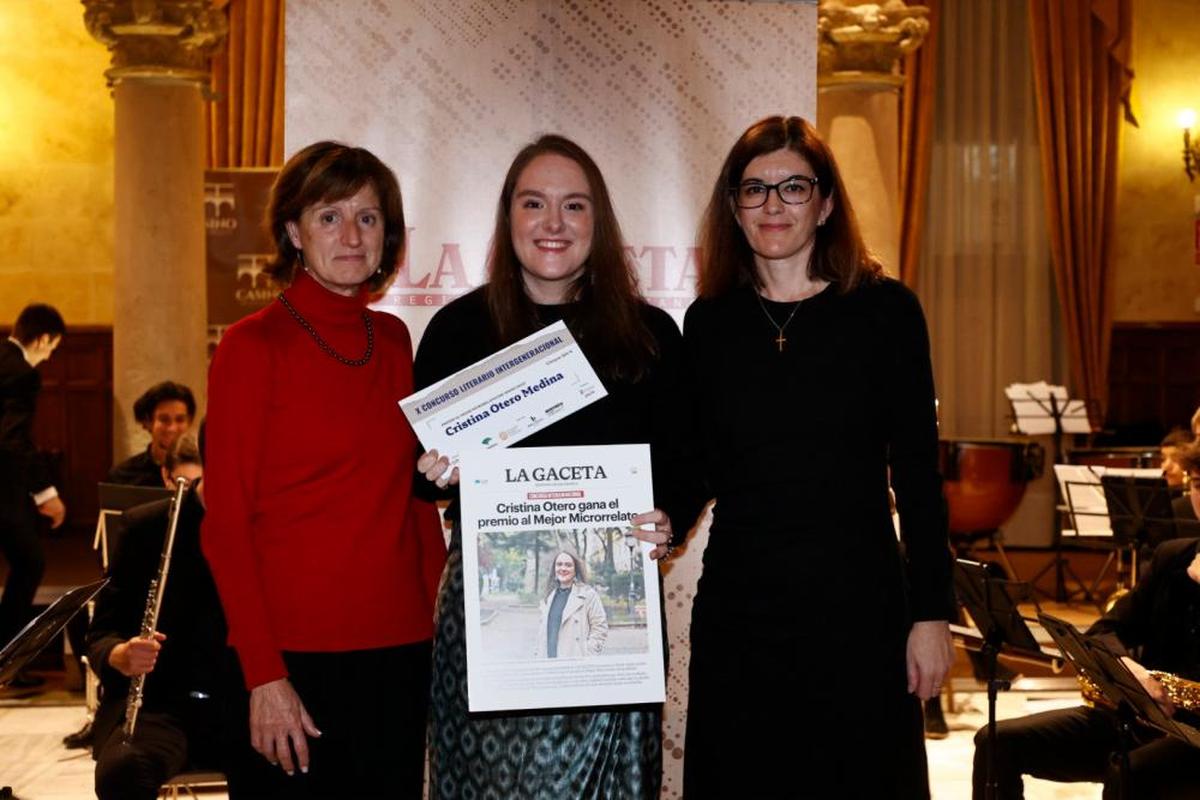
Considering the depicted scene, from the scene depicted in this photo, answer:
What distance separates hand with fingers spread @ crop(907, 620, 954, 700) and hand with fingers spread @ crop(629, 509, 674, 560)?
0.54 m

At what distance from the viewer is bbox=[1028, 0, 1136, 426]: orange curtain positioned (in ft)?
40.7

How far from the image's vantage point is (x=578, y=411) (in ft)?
8.89

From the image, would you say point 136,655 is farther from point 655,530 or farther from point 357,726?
point 655,530

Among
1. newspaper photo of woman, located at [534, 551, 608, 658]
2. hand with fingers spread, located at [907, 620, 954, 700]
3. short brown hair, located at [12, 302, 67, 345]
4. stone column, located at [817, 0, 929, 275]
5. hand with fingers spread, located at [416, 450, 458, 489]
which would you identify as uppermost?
stone column, located at [817, 0, 929, 275]

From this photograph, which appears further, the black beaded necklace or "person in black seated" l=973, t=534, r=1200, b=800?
"person in black seated" l=973, t=534, r=1200, b=800

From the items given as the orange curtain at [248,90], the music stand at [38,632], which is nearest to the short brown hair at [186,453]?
the music stand at [38,632]

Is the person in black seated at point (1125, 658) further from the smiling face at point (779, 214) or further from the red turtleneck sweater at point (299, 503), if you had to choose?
the red turtleneck sweater at point (299, 503)

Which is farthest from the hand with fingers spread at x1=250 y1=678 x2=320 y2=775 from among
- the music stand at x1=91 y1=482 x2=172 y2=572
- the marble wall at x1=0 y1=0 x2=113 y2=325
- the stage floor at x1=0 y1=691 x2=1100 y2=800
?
the marble wall at x1=0 y1=0 x2=113 y2=325

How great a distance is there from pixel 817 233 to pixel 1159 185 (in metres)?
11.1

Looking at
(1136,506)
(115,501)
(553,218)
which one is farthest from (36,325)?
(1136,506)

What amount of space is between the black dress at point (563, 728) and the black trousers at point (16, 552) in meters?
5.34

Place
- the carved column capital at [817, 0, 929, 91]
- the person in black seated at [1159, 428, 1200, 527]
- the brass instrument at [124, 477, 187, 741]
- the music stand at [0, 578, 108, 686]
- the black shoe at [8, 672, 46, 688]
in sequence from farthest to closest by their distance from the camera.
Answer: the carved column capital at [817, 0, 929, 91] < the black shoe at [8, 672, 46, 688] < the person in black seated at [1159, 428, 1200, 527] < the brass instrument at [124, 477, 187, 741] < the music stand at [0, 578, 108, 686]

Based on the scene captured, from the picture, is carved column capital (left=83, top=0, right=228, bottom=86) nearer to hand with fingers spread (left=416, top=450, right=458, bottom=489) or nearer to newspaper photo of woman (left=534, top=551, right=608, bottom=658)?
hand with fingers spread (left=416, top=450, right=458, bottom=489)

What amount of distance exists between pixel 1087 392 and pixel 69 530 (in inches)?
354
